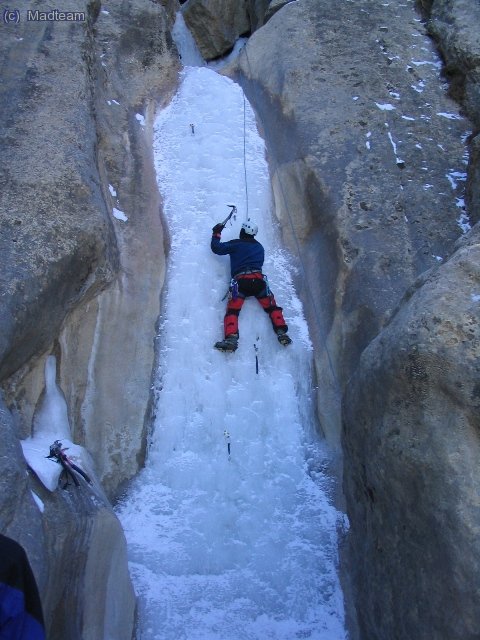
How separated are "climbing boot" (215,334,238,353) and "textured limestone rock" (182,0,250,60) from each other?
8633 millimetres

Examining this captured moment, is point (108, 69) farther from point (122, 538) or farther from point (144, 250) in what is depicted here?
point (122, 538)

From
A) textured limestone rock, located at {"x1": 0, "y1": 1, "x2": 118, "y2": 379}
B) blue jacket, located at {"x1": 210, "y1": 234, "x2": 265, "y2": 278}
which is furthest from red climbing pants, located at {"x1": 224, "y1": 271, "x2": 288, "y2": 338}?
textured limestone rock, located at {"x1": 0, "y1": 1, "x2": 118, "y2": 379}

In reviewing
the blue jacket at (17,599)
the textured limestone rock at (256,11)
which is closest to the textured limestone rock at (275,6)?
the textured limestone rock at (256,11)

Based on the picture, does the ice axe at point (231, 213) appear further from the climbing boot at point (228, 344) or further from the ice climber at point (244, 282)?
the climbing boot at point (228, 344)

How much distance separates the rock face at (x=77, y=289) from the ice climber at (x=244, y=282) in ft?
2.38

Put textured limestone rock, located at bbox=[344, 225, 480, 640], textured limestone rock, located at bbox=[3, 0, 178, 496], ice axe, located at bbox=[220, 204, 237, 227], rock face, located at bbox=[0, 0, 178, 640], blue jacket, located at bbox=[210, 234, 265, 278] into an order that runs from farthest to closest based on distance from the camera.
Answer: ice axe, located at bbox=[220, 204, 237, 227], blue jacket, located at bbox=[210, 234, 265, 278], textured limestone rock, located at bbox=[3, 0, 178, 496], rock face, located at bbox=[0, 0, 178, 640], textured limestone rock, located at bbox=[344, 225, 480, 640]

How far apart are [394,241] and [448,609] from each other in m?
4.09

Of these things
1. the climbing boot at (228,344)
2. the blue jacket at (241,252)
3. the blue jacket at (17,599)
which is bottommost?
the blue jacket at (17,599)

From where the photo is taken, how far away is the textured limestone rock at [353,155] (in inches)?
263

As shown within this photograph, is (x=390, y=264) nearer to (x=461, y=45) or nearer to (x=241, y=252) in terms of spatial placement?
(x=241, y=252)

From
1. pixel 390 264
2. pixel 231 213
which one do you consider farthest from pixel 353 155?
pixel 390 264

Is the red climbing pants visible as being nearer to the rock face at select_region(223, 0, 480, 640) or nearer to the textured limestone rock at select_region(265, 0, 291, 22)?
the rock face at select_region(223, 0, 480, 640)

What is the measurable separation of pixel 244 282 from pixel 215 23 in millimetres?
8214

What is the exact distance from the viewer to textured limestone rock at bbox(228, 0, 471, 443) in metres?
6.67
